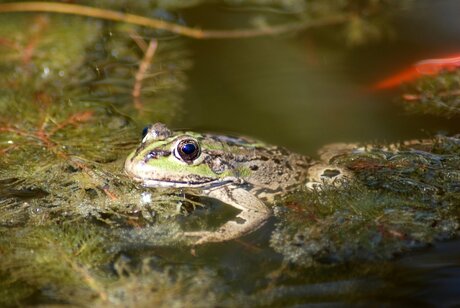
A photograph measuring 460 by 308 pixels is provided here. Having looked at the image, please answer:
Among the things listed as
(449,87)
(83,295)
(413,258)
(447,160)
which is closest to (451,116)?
(449,87)

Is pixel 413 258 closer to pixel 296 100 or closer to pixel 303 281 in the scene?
pixel 303 281

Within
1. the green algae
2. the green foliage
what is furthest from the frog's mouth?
the green algae

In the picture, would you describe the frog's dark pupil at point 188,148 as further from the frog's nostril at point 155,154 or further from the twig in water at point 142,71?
the twig in water at point 142,71

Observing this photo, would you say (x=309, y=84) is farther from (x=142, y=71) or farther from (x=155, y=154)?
(x=155, y=154)

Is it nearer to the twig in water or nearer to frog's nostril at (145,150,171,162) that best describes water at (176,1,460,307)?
the twig in water

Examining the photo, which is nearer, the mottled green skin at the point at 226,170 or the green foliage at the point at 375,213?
the green foliage at the point at 375,213

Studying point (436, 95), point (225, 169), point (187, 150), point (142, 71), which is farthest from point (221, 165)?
point (436, 95)

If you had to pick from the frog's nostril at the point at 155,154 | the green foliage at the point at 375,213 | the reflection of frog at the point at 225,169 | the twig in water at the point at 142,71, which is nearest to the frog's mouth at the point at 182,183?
the reflection of frog at the point at 225,169
